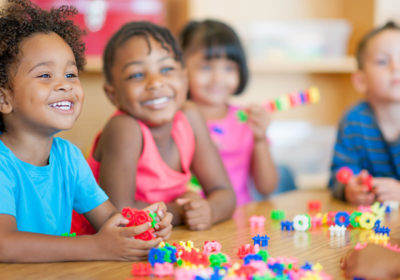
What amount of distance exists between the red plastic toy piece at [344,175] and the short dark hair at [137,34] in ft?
2.07

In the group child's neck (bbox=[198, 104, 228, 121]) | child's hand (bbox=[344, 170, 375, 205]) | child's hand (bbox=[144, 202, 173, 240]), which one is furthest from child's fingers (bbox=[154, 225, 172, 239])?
child's neck (bbox=[198, 104, 228, 121])

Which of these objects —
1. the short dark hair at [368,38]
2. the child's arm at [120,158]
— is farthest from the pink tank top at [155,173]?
the short dark hair at [368,38]

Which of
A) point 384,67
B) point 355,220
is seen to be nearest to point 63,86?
point 355,220

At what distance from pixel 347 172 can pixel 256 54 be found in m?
0.92

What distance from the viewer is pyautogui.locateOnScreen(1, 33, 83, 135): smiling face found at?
2.82 feet

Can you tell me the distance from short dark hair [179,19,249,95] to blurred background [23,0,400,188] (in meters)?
0.38

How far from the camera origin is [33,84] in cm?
86

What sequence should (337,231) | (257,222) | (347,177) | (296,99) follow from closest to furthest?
(337,231) < (257,222) < (347,177) < (296,99)

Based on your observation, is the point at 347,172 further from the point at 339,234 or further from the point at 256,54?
the point at 256,54

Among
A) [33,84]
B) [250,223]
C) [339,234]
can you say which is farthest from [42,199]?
[339,234]

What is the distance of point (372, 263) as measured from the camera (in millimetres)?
723

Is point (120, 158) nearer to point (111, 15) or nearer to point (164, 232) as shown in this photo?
point (164, 232)

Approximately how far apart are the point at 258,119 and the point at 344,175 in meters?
0.33

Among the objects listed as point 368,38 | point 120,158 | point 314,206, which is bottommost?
point 314,206
